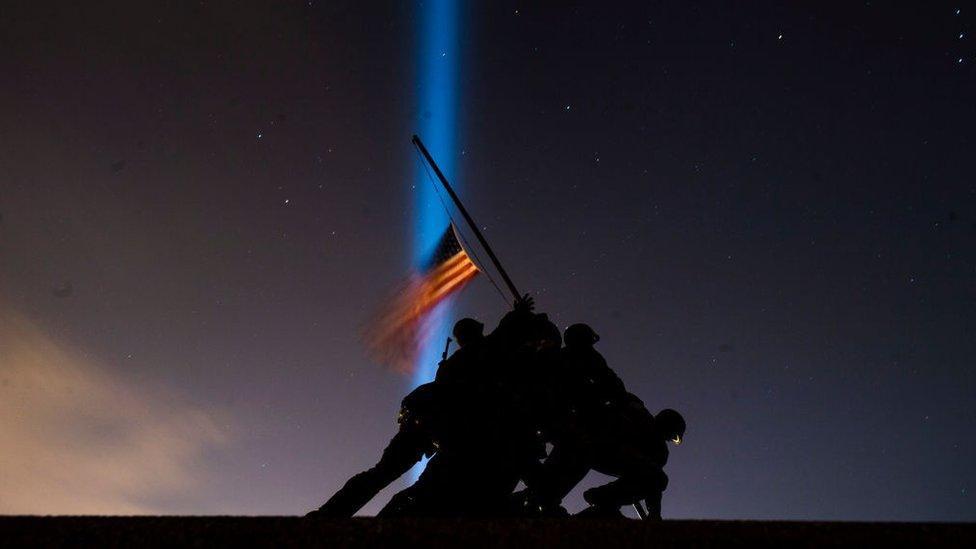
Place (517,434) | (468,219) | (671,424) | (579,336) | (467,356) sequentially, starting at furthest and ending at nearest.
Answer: (468,219) < (671,424) < (579,336) < (467,356) < (517,434)

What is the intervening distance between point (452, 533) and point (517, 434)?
8.18 ft

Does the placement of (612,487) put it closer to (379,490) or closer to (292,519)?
(379,490)

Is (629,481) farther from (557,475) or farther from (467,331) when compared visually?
(467,331)

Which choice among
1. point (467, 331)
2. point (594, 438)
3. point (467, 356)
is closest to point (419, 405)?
point (467, 356)

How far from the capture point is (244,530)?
191cm

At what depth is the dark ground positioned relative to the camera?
6.03 ft

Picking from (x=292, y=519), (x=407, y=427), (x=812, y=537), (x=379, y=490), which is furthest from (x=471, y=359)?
(x=812, y=537)

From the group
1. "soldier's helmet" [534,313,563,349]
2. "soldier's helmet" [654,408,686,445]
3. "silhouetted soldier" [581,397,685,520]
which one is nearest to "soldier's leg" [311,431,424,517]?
"soldier's helmet" [534,313,563,349]

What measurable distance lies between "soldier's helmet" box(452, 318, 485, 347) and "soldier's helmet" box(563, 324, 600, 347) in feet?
2.60

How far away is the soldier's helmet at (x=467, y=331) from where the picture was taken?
4.97 m

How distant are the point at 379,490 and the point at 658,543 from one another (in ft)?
9.49

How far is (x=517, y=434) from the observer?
171 inches

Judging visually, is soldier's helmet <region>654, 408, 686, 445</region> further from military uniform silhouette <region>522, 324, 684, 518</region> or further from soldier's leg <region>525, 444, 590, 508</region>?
soldier's leg <region>525, 444, 590, 508</region>

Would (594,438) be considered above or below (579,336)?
below
